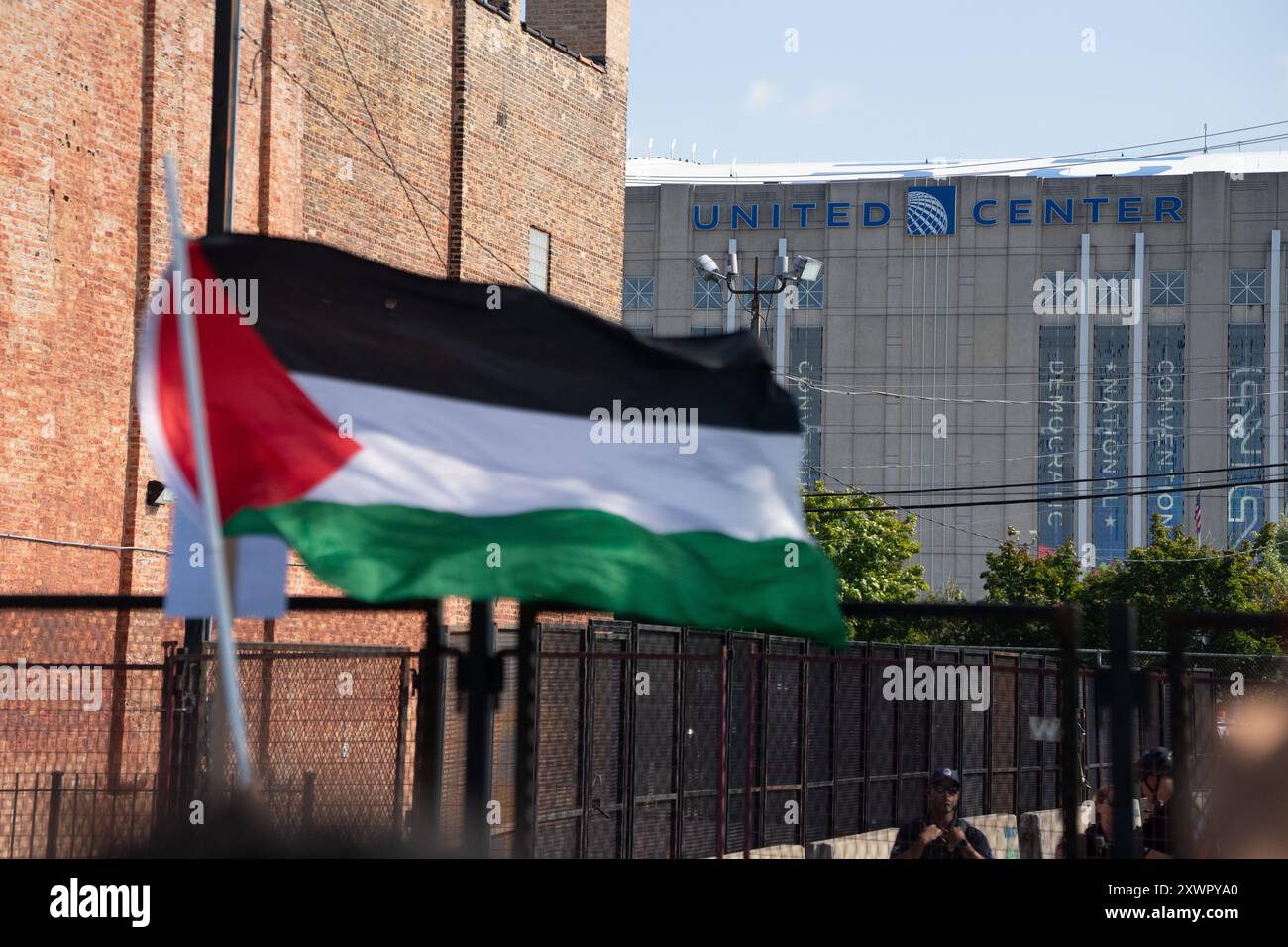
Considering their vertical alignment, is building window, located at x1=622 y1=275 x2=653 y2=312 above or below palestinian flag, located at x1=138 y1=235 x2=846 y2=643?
above

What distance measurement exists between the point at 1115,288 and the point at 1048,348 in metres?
5.48

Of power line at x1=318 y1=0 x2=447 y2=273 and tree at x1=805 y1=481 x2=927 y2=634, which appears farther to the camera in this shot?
tree at x1=805 y1=481 x2=927 y2=634

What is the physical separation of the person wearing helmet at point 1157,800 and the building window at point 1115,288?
314ft

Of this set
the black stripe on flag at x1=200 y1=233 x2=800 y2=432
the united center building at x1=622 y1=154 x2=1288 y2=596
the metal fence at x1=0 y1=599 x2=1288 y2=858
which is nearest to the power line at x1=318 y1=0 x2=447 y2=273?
the metal fence at x1=0 y1=599 x2=1288 y2=858

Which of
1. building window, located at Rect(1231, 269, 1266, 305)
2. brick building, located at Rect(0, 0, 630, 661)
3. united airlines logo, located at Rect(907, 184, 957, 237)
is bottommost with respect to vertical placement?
brick building, located at Rect(0, 0, 630, 661)

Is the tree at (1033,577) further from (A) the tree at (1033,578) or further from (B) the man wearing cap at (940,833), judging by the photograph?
(B) the man wearing cap at (940,833)

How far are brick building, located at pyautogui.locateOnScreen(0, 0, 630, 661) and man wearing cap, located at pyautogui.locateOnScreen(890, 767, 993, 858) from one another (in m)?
8.86

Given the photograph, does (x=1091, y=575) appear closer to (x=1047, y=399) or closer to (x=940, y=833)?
(x=1047, y=399)

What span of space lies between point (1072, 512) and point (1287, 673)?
95.2m

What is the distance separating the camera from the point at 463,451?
5414 mm

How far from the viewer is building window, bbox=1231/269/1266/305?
97.4 m

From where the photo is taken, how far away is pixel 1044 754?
1866 cm

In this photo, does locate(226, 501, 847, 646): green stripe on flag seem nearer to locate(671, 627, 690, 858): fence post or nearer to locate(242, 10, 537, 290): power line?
locate(671, 627, 690, 858): fence post

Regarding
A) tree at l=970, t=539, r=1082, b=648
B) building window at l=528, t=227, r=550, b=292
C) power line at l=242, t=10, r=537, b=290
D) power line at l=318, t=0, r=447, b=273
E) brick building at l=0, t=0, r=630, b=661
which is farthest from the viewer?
tree at l=970, t=539, r=1082, b=648
